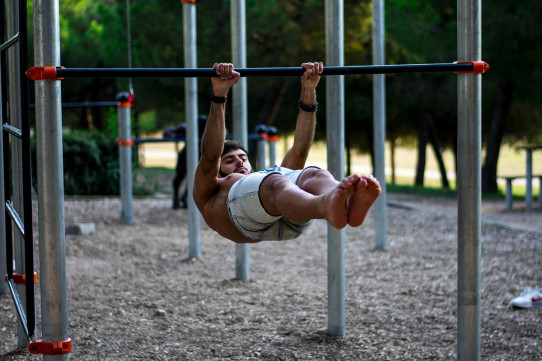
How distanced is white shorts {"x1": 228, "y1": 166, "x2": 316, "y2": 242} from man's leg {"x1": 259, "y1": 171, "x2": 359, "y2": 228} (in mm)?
48

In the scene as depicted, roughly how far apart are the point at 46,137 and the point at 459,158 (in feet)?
6.38

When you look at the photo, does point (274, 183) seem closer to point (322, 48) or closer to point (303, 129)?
point (303, 129)

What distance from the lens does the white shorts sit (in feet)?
11.6

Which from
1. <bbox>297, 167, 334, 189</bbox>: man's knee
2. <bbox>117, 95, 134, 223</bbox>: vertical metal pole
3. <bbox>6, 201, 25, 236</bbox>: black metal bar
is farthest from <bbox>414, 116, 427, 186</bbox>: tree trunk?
<bbox>297, 167, 334, 189</bbox>: man's knee

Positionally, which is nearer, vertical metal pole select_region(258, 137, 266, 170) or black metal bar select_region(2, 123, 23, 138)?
black metal bar select_region(2, 123, 23, 138)

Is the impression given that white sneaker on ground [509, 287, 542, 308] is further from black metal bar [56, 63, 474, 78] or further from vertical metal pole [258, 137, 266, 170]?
vertical metal pole [258, 137, 266, 170]

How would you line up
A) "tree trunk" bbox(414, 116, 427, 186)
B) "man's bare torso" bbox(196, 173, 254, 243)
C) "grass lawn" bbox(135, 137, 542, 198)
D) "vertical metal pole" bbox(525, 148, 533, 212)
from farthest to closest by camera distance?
"grass lawn" bbox(135, 137, 542, 198)
"tree trunk" bbox(414, 116, 427, 186)
"vertical metal pole" bbox(525, 148, 533, 212)
"man's bare torso" bbox(196, 173, 254, 243)

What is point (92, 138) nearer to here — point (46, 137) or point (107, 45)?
point (107, 45)

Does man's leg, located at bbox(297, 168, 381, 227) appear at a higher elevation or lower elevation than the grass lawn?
higher

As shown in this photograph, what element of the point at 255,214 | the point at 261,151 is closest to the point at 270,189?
the point at 255,214

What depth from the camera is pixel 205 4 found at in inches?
592

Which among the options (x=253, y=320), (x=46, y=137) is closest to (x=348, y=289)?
(x=253, y=320)

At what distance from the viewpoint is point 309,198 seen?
126 inches

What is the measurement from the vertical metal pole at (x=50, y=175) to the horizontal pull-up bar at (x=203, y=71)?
58 mm
